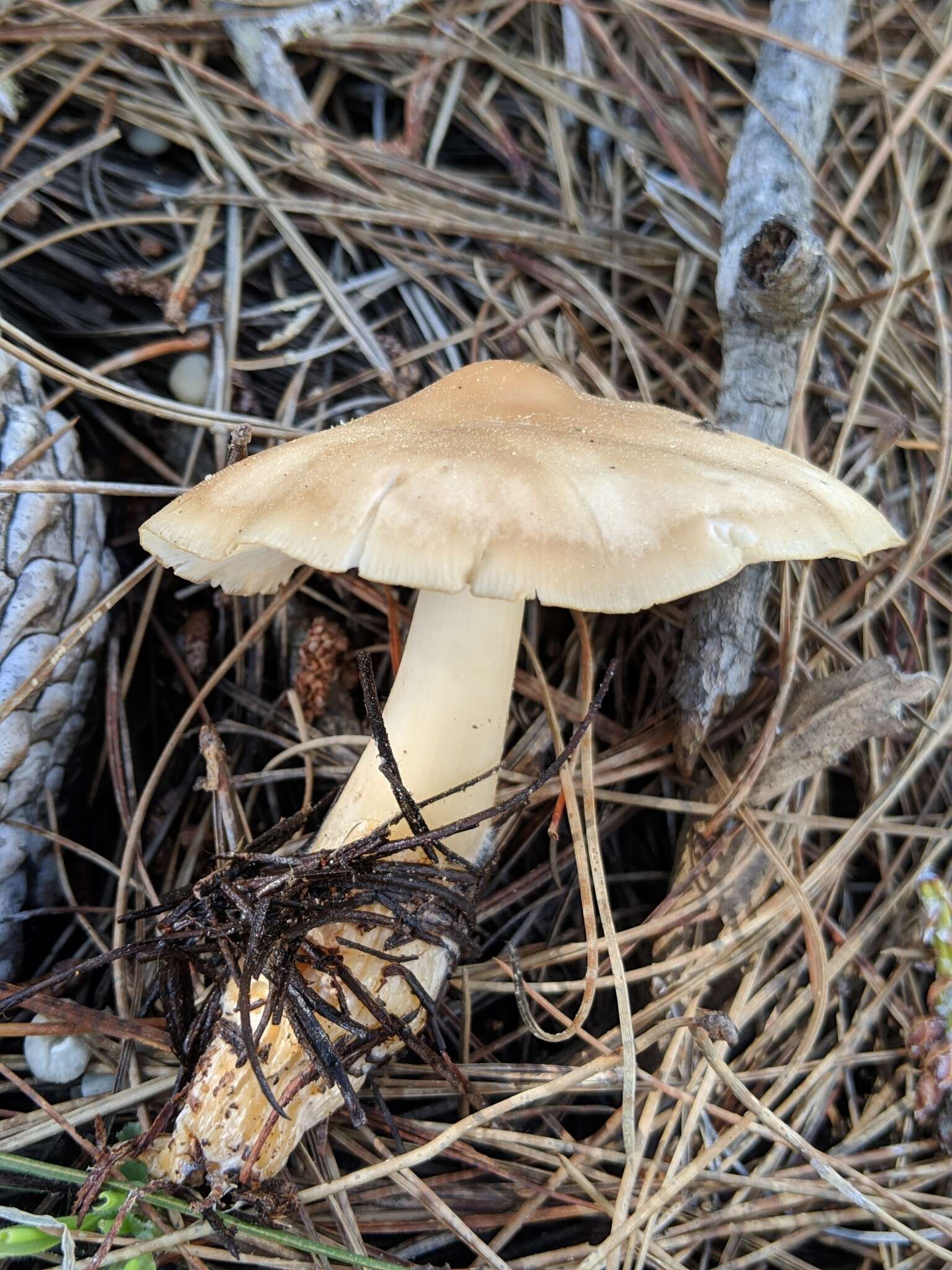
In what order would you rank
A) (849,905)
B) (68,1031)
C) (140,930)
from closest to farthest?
(68,1031), (140,930), (849,905)

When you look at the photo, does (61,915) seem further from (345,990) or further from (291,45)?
(291,45)

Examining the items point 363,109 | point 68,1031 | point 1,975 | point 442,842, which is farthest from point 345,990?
point 363,109

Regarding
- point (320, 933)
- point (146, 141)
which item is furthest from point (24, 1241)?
point (146, 141)

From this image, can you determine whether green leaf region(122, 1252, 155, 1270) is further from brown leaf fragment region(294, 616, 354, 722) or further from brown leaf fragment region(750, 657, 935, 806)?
brown leaf fragment region(750, 657, 935, 806)

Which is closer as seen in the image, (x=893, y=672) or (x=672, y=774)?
(x=893, y=672)

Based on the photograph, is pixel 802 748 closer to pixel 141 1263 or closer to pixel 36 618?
pixel 141 1263

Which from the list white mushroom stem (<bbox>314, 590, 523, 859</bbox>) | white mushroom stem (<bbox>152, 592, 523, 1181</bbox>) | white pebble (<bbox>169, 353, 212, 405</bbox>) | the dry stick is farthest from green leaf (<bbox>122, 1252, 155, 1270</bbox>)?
the dry stick

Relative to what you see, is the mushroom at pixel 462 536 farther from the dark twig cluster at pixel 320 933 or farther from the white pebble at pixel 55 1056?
the white pebble at pixel 55 1056
